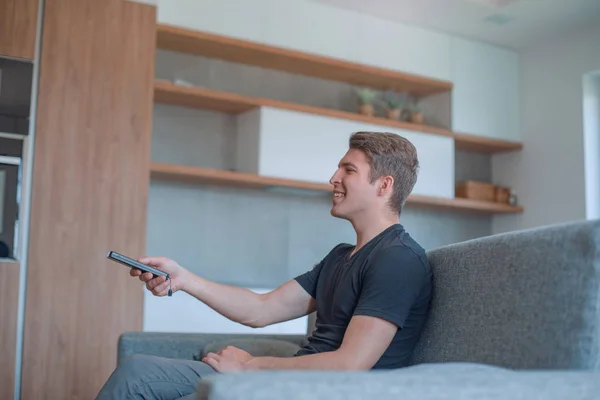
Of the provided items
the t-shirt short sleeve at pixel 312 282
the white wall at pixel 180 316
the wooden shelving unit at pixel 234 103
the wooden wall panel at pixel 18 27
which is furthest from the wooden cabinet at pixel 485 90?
the t-shirt short sleeve at pixel 312 282

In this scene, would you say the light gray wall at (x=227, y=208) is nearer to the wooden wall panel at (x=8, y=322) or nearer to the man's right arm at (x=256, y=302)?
the wooden wall panel at (x=8, y=322)

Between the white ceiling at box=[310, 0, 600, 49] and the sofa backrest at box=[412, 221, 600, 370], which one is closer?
the sofa backrest at box=[412, 221, 600, 370]

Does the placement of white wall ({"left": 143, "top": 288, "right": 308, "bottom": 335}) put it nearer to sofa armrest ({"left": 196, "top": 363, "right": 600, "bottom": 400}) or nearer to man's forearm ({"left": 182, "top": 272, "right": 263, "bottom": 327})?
man's forearm ({"left": 182, "top": 272, "right": 263, "bottom": 327})

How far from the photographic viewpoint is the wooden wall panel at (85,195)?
3795 millimetres

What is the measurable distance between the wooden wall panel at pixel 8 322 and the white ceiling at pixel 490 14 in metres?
2.50

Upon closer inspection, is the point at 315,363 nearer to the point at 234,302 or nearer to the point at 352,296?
the point at 352,296

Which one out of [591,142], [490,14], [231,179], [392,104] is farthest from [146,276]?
[591,142]

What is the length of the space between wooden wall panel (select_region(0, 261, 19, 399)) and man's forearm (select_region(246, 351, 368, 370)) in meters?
2.25

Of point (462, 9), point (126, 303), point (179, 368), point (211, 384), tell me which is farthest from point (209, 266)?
point (211, 384)

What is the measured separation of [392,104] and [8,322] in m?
2.78

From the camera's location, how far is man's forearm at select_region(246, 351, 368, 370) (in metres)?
1.68

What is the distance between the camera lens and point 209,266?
468cm

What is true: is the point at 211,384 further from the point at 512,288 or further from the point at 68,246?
the point at 68,246

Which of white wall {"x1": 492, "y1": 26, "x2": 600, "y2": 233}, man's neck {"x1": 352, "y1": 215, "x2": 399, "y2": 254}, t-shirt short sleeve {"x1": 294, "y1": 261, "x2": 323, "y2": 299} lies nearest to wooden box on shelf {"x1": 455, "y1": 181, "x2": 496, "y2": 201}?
white wall {"x1": 492, "y1": 26, "x2": 600, "y2": 233}
